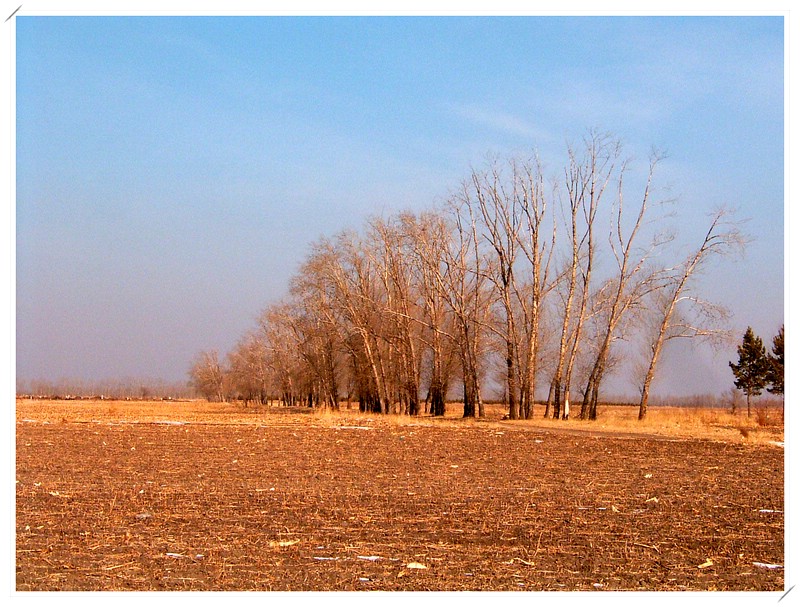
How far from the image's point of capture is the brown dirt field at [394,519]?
291 inches

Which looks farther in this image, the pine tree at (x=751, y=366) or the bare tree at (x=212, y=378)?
the bare tree at (x=212, y=378)

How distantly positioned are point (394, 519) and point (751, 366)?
2350 inches

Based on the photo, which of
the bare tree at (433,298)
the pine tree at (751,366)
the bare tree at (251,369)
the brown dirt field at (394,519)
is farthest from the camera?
the bare tree at (251,369)

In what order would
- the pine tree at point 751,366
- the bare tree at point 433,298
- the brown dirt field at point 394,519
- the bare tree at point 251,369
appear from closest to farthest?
the brown dirt field at point 394,519 → the bare tree at point 433,298 → the pine tree at point 751,366 → the bare tree at point 251,369

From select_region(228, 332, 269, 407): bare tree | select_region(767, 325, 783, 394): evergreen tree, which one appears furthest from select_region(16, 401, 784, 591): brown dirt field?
select_region(228, 332, 269, 407): bare tree

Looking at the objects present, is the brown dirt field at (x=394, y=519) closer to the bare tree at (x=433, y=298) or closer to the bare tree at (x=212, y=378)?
the bare tree at (x=433, y=298)

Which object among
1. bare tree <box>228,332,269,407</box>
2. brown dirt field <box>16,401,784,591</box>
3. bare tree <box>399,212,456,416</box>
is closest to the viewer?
brown dirt field <box>16,401,784,591</box>

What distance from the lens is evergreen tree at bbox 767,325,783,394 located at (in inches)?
2180

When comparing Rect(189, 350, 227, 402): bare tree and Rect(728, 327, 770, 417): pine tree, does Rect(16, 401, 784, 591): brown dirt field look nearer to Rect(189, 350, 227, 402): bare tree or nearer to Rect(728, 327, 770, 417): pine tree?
Rect(728, 327, 770, 417): pine tree

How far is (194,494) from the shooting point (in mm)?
12336

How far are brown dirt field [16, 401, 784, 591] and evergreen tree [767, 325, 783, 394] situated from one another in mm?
38484

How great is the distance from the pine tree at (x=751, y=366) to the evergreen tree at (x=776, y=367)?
0.87m

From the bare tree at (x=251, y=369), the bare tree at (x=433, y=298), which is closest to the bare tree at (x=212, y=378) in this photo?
the bare tree at (x=251, y=369)
